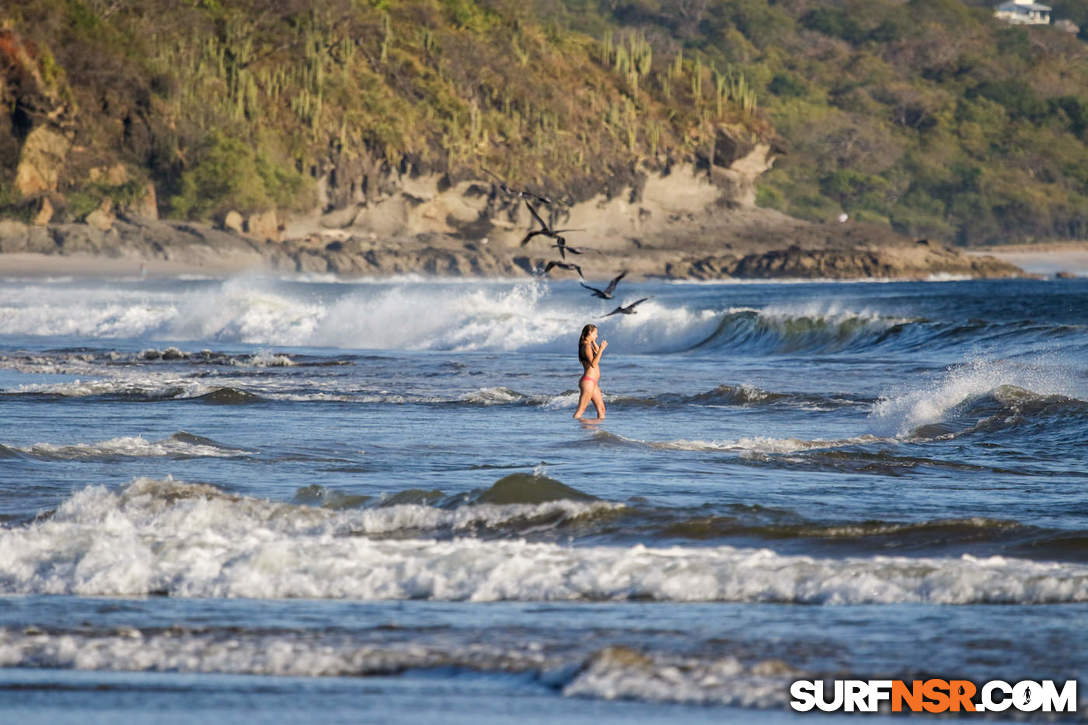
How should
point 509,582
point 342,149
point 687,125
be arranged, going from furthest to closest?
point 687,125 < point 342,149 < point 509,582

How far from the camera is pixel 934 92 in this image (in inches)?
6107

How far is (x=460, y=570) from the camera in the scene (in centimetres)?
742

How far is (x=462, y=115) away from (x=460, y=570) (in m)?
78.8

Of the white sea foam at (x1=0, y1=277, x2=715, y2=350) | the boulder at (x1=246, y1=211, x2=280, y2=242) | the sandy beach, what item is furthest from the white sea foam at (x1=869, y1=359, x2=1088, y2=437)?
the sandy beach

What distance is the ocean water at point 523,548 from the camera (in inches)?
223

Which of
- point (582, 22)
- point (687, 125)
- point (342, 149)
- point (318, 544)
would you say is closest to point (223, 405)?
point (318, 544)

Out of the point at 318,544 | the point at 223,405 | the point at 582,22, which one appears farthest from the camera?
the point at 582,22

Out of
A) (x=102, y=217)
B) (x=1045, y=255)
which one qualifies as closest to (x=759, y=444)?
(x=102, y=217)

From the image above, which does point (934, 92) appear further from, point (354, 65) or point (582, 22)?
point (354, 65)

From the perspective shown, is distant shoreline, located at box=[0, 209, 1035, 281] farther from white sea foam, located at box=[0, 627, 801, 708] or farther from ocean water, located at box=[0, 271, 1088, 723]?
white sea foam, located at box=[0, 627, 801, 708]

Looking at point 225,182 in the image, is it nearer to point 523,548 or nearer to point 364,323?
point 364,323

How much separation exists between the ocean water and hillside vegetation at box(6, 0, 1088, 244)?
52341 millimetres

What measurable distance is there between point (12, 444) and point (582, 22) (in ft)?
466

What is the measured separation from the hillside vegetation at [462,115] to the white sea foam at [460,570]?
59402 mm
